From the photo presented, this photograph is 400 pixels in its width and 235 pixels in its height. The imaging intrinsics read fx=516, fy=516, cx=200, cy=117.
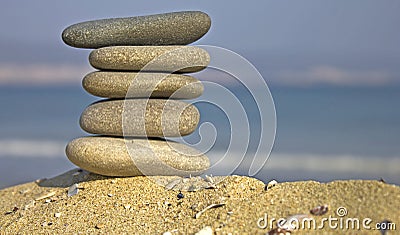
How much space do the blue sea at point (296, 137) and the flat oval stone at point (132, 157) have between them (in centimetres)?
74

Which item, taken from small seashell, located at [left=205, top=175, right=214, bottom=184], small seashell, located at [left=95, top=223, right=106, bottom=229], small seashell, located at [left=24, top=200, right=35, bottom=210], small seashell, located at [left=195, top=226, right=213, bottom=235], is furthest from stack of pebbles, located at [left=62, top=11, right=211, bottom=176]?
small seashell, located at [left=195, top=226, right=213, bottom=235]

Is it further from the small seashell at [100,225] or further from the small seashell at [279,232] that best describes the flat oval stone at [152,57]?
the small seashell at [279,232]

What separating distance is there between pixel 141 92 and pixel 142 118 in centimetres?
25

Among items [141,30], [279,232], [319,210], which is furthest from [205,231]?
[141,30]

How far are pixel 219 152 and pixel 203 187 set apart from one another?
674 cm

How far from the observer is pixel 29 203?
4.84m

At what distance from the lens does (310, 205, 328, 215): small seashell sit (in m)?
3.44

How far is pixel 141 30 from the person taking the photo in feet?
16.3

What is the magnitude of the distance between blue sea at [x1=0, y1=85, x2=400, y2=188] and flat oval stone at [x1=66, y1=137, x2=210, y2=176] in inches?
29.0

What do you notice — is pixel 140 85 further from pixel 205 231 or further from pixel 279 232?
pixel 279 232

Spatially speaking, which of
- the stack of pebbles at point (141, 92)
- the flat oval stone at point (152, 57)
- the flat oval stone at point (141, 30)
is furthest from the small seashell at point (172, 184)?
the flat oval stone at point (141, 30)

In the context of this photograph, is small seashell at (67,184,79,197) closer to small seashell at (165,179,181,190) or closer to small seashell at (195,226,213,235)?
small seashell at (165,179,181,190)

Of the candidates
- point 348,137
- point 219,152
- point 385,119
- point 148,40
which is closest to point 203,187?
point 148,40

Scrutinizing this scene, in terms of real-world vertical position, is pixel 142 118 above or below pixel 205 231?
above
